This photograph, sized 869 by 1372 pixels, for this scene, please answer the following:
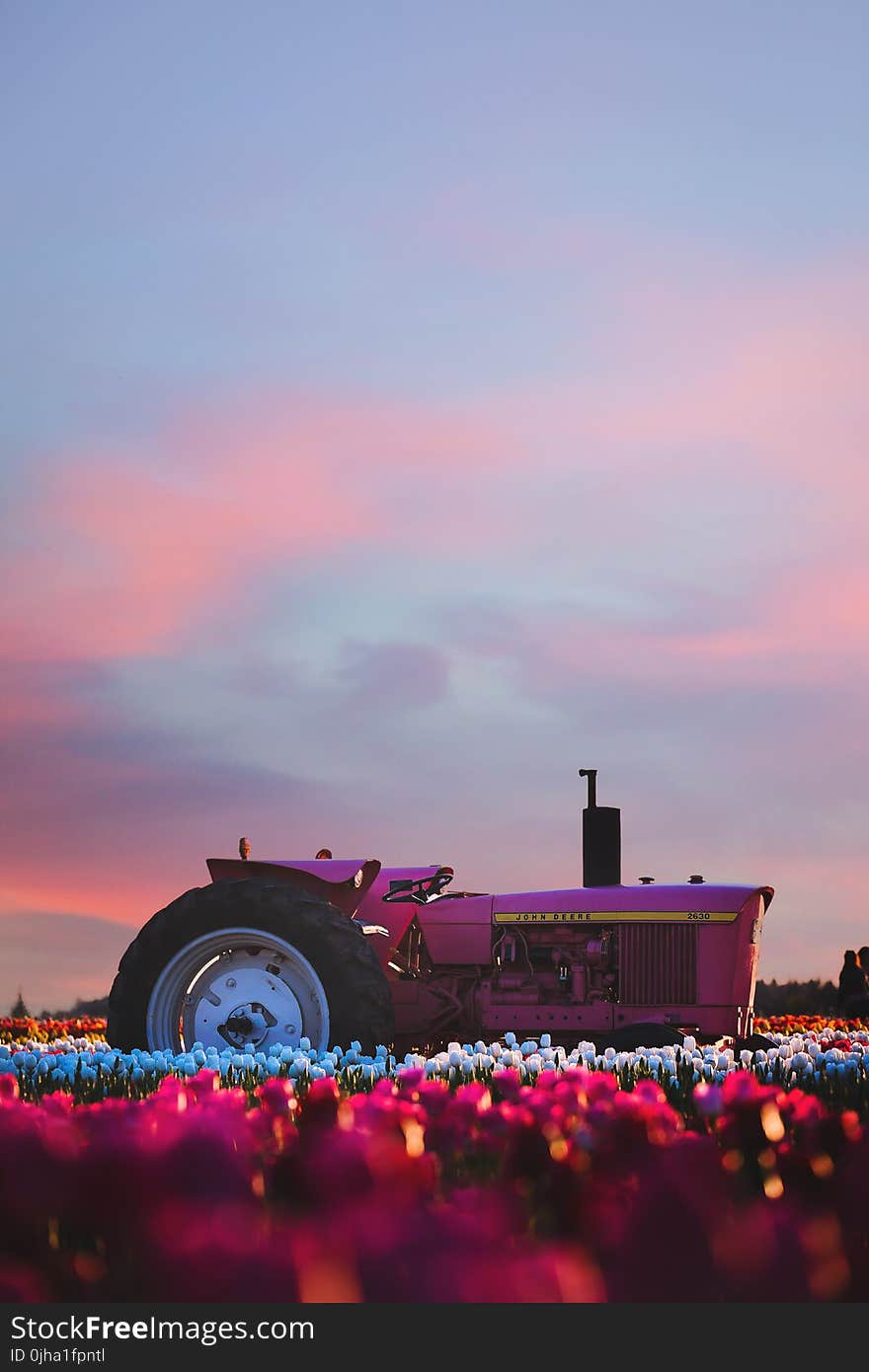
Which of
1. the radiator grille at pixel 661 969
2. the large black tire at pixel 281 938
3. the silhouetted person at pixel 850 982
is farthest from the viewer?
the silhouetted person at pixel 850 982

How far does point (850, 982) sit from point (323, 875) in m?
9.83

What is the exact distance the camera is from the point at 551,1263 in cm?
172

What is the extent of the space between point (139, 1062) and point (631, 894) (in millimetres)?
3555

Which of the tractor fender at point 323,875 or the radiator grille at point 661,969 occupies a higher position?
the tractor fender at point 323,875

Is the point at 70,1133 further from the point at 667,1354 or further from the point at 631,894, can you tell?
the point at 631,894

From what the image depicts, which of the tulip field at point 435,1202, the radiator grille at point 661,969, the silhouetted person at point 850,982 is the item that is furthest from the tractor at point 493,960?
the silhouetted person at point 850,982

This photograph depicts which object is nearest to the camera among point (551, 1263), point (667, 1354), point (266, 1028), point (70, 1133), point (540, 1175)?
point (551, 1263)

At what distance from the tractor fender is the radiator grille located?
5.97 feet

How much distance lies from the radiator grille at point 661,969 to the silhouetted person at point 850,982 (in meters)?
8.06

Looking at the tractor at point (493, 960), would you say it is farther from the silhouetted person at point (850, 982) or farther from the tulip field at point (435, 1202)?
the silhouetted person at point (850, 982)

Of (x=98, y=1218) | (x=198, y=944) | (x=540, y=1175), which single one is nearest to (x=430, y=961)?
(x=198, y=944)

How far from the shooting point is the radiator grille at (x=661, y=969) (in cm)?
911

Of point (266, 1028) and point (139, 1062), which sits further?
point (266, 1028)

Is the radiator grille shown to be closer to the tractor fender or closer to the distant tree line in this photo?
the tractor fender
